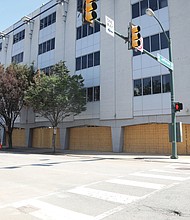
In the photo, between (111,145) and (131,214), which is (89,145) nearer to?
(111,145)

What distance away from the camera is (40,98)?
26281 mm

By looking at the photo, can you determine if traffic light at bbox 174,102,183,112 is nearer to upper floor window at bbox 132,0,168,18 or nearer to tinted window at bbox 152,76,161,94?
tinted window at bbox 152,76,161,94

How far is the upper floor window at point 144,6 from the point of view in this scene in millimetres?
24331

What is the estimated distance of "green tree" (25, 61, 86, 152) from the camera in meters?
25.8

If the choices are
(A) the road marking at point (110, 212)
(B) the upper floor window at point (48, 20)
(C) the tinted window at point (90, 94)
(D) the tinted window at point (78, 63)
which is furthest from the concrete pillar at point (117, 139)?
(A) the road marking at point (110, 212)

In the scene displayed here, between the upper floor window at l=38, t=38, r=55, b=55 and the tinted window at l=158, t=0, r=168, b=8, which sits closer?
the tinted window at l=158, t=0, r=168, b=8

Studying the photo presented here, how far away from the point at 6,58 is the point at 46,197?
42469 millimetres

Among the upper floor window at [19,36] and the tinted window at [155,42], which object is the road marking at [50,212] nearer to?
the tinted window at [155,42]

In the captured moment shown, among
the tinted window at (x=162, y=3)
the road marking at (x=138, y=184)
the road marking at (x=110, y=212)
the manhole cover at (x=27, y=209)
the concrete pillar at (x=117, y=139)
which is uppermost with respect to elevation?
the tinted window at (x=162, y=3)

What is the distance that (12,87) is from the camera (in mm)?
31656

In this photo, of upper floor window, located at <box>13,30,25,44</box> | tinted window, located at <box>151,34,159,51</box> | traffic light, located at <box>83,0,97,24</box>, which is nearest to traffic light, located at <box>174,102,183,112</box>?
tinted window, located at <box>151,34,159,51</box>

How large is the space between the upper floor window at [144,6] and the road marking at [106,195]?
21.4 meters

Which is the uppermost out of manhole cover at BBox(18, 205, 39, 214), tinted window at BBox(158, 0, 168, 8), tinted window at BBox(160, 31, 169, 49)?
tinted window at BBox(158, 0, 168, 8)

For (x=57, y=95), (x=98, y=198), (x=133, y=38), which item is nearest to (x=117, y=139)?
(x=57, y=95)
